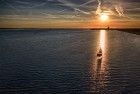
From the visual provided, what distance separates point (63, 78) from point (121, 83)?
68.1ft

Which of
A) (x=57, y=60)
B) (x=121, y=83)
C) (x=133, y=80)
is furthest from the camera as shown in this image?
(x=57, y=60)

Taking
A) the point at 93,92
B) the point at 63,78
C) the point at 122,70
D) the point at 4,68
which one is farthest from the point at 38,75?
the point at 122,70

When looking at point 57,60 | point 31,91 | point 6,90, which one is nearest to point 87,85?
point 31,91

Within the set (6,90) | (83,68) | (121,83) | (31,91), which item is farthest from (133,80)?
(6,90)

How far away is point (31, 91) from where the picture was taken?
81.9m

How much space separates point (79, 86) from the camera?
291ft

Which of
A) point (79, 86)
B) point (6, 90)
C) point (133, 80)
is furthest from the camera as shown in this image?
point (133, 80)

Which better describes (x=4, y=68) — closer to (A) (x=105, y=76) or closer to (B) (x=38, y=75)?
(B) (x=38, y=75)

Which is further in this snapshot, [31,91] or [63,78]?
[63,78]

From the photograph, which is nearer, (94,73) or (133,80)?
(133,80)

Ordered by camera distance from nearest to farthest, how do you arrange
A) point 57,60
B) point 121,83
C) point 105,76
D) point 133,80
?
point 121,83
point 133,80
point 105,76
point 57,60

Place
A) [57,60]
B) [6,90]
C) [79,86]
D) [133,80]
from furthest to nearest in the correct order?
[57,60], [133,80], [79,86], [6,90]

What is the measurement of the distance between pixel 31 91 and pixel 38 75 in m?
24.9

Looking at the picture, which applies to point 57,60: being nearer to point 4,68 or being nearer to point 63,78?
point 4,68
